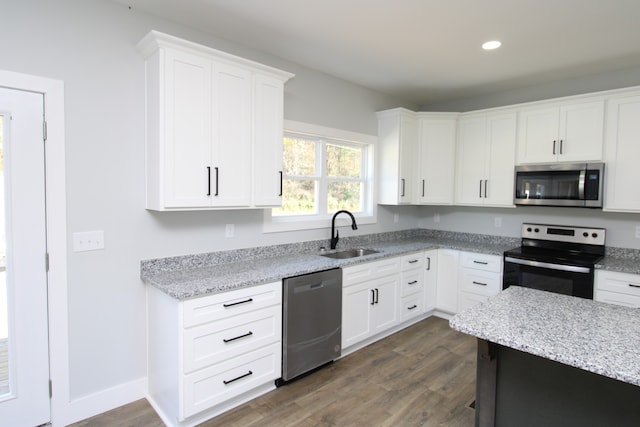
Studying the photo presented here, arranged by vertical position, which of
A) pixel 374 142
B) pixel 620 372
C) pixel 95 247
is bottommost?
pixel 620 372

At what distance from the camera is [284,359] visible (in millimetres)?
2529

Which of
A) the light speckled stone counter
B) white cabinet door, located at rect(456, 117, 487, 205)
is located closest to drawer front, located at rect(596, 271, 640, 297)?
the light speckled stone counter

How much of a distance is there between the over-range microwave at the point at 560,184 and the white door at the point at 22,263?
4.04m

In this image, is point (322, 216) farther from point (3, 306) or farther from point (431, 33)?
point (3, 306)

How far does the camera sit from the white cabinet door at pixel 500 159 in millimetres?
3703

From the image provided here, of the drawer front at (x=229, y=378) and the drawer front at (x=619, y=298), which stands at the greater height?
the drawer front at (x=619, y=298)

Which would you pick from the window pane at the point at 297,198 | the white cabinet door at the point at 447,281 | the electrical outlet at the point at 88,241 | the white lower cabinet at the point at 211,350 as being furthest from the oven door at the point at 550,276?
the electrical outlet at the point at 88,241

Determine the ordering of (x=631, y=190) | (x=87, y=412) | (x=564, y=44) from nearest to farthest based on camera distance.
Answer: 1. (x=87, y=412)
2. (x=564, y=44)
3. (x=631, y=190)

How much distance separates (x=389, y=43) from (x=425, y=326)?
2880 mm

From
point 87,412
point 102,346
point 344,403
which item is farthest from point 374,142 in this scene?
point 87,412

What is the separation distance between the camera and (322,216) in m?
3.62

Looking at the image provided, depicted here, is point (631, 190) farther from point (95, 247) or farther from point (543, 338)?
point (95, 247)

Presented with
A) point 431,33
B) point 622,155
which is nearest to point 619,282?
point 622,155

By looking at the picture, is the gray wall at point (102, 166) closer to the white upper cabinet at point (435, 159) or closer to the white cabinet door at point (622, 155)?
the white upper cabinet at point (435, 159)
